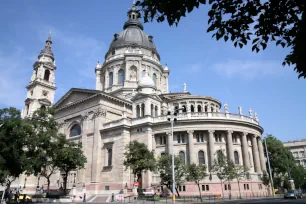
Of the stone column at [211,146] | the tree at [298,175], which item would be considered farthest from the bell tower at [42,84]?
the tree at [298,175]

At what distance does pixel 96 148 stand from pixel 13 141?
1651 cm

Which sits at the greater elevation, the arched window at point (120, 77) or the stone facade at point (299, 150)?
the arched window at point (120, 77)

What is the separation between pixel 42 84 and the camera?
70.4 meters

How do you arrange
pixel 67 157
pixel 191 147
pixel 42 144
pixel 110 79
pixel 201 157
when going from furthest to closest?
pixel 110 79
pixel 201 157
pixel 191 147
pixel 67 157
pixel 42 144

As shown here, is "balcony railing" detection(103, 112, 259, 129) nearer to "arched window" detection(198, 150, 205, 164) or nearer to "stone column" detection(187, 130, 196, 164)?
"stone column" detection(187, 130, 196, 164)

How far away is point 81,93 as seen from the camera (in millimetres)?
52625

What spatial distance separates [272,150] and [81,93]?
43541 millimetres

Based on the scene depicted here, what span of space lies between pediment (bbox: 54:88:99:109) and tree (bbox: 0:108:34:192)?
699 inches

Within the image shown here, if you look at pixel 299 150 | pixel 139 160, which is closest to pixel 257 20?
pixel 139 160

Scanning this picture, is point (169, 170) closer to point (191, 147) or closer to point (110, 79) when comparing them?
point (191, 147)

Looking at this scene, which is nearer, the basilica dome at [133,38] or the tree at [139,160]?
the tree at [139,160]

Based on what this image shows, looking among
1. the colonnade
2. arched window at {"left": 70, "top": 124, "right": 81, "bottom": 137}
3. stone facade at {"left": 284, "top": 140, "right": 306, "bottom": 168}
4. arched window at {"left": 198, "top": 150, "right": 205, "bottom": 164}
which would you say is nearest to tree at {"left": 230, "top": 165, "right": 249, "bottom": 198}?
the colonnade

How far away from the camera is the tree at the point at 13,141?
31.1 m

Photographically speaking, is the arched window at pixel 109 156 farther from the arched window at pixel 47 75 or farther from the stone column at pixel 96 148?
the arched window at pixel 47 75
